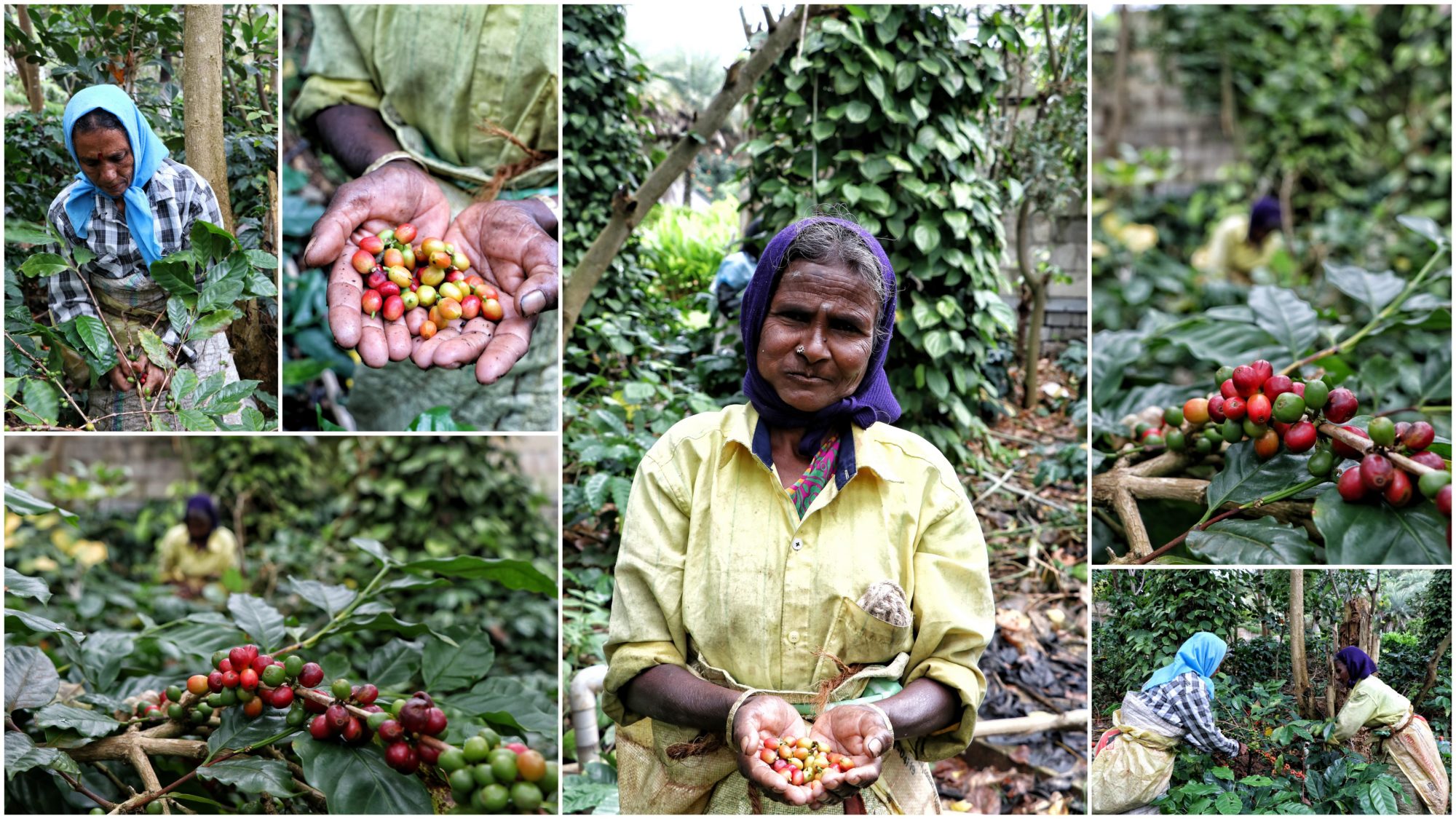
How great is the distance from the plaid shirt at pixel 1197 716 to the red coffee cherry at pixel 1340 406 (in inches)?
22.3

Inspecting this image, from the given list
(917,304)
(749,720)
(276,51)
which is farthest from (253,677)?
(917,304)

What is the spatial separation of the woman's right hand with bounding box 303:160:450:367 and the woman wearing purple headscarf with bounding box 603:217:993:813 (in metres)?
0.69

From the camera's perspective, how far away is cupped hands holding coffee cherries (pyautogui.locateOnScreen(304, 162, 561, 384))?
210cm

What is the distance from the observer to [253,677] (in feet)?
6.56

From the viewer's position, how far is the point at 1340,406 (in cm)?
189

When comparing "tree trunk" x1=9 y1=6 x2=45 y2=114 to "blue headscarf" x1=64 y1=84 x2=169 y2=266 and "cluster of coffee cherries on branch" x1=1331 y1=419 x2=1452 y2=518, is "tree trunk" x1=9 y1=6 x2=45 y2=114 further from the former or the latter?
"cluster of coffee cherries on branch" x1=1331 y1=419 x2=1452 y2=518

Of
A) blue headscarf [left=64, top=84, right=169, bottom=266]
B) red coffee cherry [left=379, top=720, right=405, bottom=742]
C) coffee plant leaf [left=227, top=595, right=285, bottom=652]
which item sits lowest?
red coffee cherry [left=379, top=720, right=405, bottom=742]

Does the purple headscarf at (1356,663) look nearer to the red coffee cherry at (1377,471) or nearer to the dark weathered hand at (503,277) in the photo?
the red coffee cherry at (1377,471)

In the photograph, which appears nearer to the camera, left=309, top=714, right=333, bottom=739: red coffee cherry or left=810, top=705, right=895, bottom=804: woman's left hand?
left=810, top=705, right=895, bottom=804: woman's left hand

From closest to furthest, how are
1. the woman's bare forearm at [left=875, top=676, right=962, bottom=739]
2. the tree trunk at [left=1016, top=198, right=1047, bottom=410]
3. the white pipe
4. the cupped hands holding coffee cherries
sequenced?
the woman's bare forearm at [left=875, top=676, right=962, bottom=739] → the cupped hands holding coffee cherries → the white pipe → the tree trunk at [left=1016, top=198, right=1047, bottom=410]

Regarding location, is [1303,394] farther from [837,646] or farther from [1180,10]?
[1180,10]

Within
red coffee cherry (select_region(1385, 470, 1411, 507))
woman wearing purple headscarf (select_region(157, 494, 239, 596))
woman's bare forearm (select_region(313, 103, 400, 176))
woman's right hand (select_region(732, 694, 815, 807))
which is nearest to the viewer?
woman's right hand (select_region(732, 694, 815, 807))

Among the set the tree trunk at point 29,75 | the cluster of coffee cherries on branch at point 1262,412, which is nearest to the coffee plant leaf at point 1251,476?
the cluster of coffee cherries on branch at point 1262,412

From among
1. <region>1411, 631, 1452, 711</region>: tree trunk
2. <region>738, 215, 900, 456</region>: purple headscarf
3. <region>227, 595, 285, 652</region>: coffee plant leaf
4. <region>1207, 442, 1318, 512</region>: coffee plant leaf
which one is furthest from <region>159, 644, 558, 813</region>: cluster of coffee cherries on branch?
<region>1411, 631, 1452, 711</region>: tree trunk
